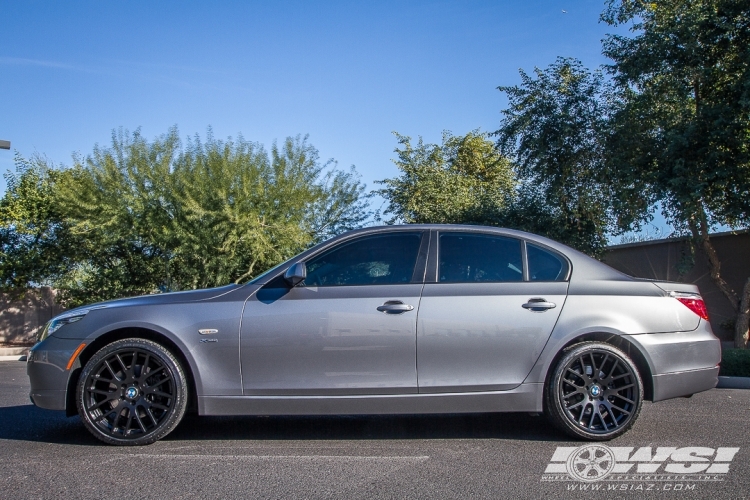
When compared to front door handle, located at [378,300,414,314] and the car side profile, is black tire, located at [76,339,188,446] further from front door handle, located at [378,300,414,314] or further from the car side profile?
front door handle, located at [378,300,414,314]

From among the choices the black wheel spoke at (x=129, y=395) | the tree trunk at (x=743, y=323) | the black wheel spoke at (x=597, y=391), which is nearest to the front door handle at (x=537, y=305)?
the black wheel spoke at (x=597, y=391)

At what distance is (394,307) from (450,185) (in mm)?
23460

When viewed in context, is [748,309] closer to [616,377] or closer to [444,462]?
[616,377]

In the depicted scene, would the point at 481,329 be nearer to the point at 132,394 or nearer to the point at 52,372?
the point at 132,394

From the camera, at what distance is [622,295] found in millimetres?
5543

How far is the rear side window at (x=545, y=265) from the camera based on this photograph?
566cm

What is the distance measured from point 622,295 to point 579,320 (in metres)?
0.41

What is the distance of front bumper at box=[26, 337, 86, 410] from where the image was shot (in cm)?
539

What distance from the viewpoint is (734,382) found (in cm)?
1015

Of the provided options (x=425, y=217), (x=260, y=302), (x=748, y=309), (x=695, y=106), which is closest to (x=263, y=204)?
(x=425, y=217)

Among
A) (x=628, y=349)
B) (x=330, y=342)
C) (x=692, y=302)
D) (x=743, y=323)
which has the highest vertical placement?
(x=692, y=302)

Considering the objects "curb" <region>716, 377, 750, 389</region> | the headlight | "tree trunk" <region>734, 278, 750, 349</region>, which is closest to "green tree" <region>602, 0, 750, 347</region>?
"tree trunk" <region>734, 278, 750, 349</region>

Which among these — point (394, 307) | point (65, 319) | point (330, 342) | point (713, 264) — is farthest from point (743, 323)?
point (65, 319)

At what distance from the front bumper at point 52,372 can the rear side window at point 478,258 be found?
2.79 metres
